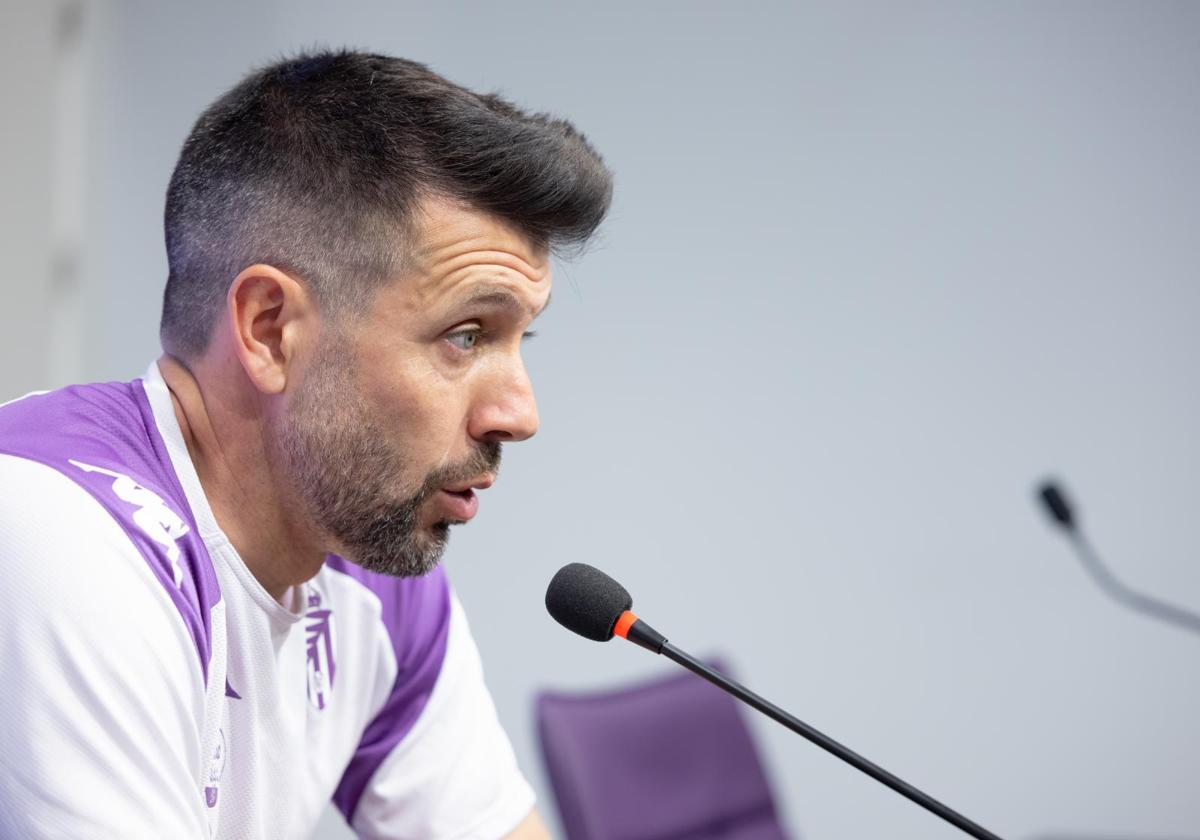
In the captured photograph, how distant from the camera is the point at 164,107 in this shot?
98.3 inches

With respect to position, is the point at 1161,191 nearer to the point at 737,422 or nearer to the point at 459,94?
the point at 737,422

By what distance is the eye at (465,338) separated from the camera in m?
1.02

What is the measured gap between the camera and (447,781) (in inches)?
48.6

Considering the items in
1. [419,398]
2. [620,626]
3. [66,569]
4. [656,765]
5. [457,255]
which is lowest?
[656,765]

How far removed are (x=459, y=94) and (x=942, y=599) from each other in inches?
80.4

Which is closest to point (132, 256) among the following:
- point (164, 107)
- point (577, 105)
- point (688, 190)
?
point (164, 107)

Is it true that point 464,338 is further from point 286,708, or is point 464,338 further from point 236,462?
point 286,708

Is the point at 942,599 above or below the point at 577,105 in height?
below

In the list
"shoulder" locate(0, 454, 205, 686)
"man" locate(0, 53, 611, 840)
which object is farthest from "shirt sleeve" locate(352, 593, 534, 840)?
"shoulder" locate(0, 454, 205, 686)

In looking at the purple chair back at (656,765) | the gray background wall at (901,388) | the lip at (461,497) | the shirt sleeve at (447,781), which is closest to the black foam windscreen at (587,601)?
the lip at (461,497)

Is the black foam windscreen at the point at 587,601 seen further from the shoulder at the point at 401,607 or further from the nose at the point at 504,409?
the shoulder at the point at 401,607

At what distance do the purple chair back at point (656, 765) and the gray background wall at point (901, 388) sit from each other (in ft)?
2.44

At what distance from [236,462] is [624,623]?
1.19 feet

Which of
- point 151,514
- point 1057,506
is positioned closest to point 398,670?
point 151,514
